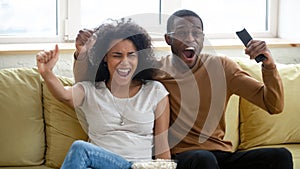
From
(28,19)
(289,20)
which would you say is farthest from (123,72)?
(289,20)

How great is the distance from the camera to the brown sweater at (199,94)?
2.54 metres

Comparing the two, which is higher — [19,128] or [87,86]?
[87,86]

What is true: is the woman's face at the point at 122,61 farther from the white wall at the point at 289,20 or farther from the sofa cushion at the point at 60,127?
the white wall at the point at 289,20

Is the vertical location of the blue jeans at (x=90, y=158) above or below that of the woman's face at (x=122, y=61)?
below

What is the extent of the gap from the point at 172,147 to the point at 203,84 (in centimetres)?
31

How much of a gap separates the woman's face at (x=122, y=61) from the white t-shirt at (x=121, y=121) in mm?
78

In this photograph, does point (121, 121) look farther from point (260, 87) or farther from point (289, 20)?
point (289, 20)

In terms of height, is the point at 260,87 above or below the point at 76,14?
below

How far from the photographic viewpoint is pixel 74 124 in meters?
2.64

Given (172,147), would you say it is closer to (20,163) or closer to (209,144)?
(209,144)

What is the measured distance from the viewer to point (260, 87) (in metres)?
2.48

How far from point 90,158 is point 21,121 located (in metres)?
0.52

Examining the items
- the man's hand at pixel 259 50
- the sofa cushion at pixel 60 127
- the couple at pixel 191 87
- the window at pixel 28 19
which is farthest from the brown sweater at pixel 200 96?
the window at pixel 28 19

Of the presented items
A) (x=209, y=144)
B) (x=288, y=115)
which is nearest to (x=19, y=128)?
(x=209, y=144)
